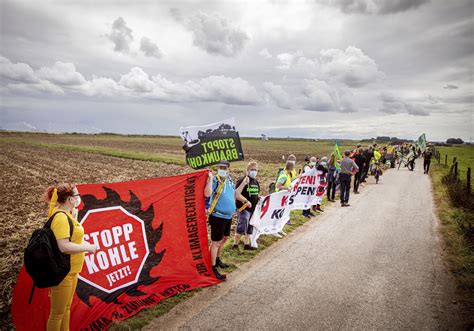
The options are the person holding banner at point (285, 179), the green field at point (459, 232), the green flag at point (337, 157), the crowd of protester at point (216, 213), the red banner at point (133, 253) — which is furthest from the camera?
the green flag at point (337, 157)

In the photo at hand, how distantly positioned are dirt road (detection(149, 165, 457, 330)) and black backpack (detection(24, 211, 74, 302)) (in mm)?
1732

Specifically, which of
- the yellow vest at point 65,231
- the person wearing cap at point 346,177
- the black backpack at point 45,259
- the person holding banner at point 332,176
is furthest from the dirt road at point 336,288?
the person holding banner at point 332,176

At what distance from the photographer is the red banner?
13.3 ft

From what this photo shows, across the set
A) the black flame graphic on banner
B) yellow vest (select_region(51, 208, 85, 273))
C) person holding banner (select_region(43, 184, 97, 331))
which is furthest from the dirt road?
yellow vest (select_region(51, 208, 85, 273))

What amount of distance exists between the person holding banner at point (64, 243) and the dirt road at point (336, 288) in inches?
52.7

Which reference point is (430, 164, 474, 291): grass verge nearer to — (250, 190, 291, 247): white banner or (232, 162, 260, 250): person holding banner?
(250, 190, 291, 247): white banner

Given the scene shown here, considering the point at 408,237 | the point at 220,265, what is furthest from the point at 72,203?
the point at 408,237

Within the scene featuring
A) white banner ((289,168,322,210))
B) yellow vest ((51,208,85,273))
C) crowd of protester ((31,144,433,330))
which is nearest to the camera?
yellow vest ((51,208,85,273))

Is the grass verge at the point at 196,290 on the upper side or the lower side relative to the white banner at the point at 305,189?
lower

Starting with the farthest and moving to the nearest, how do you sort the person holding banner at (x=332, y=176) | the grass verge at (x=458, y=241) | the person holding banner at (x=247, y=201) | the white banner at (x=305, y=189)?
the person holding banner at (x=332, y=176)
the white banner at (x=305, y=189)
the person holding banner at (x=247, y=201)
the grass verge at (x=458, y=241)

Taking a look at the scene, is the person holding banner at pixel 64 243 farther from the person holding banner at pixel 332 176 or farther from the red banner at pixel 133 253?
the person holding banner at pixel 332 176

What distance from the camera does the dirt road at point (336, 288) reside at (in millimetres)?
4375

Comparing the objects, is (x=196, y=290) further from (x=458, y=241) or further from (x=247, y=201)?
(x=458, y=241)

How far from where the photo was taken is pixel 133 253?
471cm
